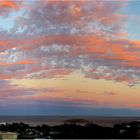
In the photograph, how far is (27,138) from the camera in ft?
17.5

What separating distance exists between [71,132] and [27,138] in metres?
0.67

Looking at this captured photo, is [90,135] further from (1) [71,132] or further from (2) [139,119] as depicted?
(2) [139,119]

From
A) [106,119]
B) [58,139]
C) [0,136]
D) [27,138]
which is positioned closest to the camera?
[58,139]

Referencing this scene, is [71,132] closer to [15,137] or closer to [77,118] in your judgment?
[15,137]

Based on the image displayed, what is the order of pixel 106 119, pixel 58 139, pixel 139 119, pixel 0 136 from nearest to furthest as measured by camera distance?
pixel 58 139 < pixel 0 136 < pixel 139 119 < pixel 106 119

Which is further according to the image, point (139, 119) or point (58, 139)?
point (139, 119)

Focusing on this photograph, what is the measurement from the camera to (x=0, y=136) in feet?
20.6

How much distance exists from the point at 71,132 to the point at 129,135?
85cm

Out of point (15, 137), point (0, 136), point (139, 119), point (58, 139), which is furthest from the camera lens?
point (139, 119)

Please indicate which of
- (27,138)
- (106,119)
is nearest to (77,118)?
(106,119)

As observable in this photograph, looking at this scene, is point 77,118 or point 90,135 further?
point 77,118

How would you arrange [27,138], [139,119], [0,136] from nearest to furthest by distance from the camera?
1. [27,138]
2. [0,136]
3. [139,119]

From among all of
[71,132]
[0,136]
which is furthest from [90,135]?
[0,136]

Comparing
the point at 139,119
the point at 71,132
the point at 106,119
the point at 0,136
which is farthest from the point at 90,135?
the point at 106,119
